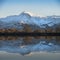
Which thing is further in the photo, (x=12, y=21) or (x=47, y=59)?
(x=12, y=21)

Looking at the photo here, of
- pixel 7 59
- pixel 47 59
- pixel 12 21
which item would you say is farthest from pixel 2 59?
pixel 12 21

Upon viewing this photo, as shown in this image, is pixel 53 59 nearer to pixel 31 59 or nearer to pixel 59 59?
pixel 59 59

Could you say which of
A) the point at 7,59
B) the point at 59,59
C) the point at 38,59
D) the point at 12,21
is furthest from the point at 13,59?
the point at 12,21

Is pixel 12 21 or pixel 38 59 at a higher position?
pixel 12 21

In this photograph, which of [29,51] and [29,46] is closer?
[29,51]

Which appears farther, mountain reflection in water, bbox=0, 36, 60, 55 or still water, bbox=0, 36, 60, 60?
mountain reflection in water, bbox=0, 36, 60, 55

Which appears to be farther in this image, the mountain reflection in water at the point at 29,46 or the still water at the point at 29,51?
the mountain reflection in water at the point at 29,46

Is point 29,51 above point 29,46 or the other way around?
the other way around

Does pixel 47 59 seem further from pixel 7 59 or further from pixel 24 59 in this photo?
pixel 7 59

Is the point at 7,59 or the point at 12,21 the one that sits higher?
the point at 12,21
